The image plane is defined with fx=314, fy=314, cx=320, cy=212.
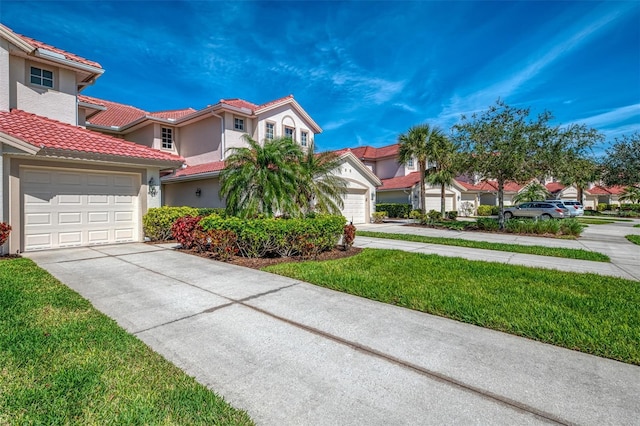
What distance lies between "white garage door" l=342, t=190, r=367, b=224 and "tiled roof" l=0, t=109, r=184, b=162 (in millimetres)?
11624

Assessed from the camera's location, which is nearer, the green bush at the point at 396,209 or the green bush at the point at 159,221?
the green bush at the point at 159,221

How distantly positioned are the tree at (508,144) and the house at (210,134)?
7.03m

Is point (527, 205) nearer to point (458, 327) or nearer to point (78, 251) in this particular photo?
point (458, 327)

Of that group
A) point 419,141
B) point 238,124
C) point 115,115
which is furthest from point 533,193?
point 115,115

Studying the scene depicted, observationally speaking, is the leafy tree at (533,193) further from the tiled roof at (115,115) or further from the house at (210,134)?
the tiled roof at (115,115)

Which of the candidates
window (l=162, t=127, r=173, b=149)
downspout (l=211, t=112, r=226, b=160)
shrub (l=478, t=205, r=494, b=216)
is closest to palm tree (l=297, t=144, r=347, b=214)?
downspout (l=211, t=112, r=226, b=160)

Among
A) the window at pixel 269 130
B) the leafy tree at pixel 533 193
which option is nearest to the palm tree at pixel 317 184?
the window at pixel 269 130

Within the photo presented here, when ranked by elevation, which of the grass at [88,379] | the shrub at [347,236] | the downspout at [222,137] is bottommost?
the grass at [88,379]

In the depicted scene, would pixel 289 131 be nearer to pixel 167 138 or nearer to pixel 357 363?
pixel 167 138

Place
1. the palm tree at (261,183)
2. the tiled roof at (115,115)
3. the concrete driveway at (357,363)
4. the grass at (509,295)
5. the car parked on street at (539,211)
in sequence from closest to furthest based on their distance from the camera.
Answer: the concrete driveway at (357,363)
the grass at (509,295)
the palm tree at (261,183)
the tiled roof at (115,115)
the car parked on street at (539,211)

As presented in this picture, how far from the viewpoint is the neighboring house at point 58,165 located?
8.86 meters

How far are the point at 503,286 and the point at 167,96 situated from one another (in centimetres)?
2138

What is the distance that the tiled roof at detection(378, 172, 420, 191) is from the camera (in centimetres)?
2908

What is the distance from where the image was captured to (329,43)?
15109 millimetres
